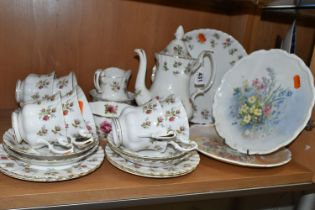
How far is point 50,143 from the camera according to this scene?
559 mm

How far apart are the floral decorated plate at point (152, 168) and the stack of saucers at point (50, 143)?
38mm

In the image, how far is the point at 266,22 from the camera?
0.99 m

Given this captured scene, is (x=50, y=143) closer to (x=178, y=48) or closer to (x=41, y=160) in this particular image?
(x=41, y=160)

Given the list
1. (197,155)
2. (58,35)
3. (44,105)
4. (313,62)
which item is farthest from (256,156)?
(58,35)

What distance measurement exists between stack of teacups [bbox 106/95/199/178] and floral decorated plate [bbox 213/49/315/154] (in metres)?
0.18

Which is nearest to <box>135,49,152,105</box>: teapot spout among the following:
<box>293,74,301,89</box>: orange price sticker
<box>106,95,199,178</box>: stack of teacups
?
<box>106,95,199,178</box>: stack of teacups

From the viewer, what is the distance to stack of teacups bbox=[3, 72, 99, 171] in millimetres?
547

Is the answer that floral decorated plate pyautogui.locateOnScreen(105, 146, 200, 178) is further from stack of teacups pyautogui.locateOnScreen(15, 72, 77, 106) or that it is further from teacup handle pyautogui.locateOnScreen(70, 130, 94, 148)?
stack of teacups pyautogui.locateOnScreen(15, 72, 77, 106)

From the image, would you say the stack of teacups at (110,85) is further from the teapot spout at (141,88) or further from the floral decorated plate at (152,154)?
the floral decorated plate at (152,154)

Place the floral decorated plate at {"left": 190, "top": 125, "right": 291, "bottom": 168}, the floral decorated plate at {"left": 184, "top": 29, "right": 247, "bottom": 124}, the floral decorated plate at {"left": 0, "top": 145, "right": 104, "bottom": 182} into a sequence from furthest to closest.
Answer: the floral decorated plate at {"left": 184, "top": 29, "right": 247, "bottom": 124}, the floral decorated plate at {"left": 190, "top": 125, "right": 291, "bottom": 168}, the floral decorated plate at {"left": 0, "top": 145, "right": 104, "bottom": 182}

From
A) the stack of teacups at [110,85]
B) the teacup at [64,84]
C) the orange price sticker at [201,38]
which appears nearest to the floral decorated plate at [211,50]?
the orange price sticker at [201,38]

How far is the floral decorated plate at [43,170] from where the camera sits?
52 cm

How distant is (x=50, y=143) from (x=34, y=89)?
21 centimetres

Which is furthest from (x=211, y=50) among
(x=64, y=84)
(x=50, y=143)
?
(x=50, y=143)
